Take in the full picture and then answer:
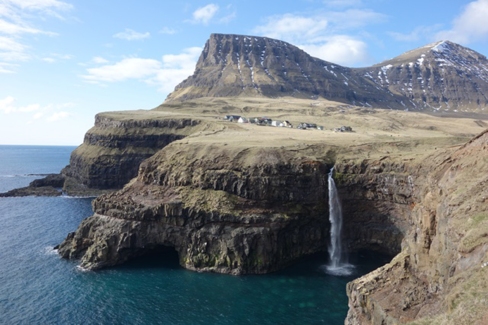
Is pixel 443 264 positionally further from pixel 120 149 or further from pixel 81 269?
pixel 120 149

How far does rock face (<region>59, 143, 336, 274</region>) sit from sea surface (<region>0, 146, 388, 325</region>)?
3.03m

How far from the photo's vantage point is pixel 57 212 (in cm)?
11644

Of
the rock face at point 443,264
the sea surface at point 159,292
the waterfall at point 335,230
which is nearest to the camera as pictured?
the rock face at point 443,264

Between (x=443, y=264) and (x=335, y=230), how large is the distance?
162 ft

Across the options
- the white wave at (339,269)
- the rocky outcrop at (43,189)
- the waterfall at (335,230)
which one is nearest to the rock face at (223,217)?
the waterfall at (335,230)

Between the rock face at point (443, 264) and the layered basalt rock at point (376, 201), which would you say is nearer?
the rock face at point (443, 264)

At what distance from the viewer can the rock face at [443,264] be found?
2500 centimetres

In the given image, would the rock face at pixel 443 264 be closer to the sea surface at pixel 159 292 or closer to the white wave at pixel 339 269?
the sea surface at pixel 159 292

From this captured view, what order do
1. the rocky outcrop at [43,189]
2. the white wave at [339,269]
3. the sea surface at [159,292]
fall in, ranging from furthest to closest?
1. the rocky outcrop at [43,189]
2. the white wave at [339,269]
3. the sea surface at [159,292]

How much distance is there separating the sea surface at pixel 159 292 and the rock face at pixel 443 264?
17.3m

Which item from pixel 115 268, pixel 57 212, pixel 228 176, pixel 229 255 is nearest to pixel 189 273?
pixel 229 255

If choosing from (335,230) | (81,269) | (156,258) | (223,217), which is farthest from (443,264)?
(81,269)

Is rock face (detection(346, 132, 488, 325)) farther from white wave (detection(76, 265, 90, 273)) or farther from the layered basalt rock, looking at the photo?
white wave (detection(76, 265, 90, 273))

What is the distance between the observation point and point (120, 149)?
153125 millimetres
